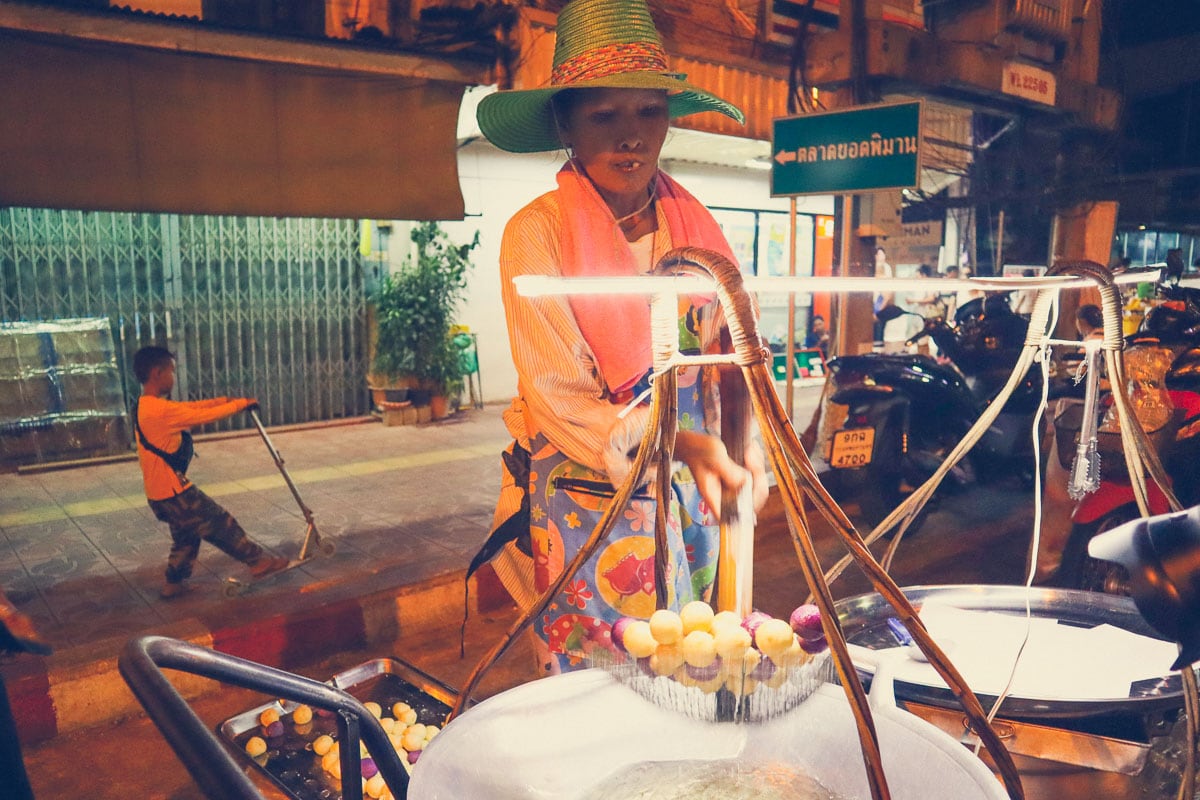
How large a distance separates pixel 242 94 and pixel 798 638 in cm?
426

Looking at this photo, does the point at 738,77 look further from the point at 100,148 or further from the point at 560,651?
the point at 560,651

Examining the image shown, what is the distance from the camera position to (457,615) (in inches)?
180

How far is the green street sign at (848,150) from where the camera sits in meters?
4.72

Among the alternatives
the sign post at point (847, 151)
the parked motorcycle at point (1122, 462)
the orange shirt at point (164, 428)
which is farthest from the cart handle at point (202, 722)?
the sign post at point (847, 151)

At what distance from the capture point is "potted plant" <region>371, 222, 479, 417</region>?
895 centimetres

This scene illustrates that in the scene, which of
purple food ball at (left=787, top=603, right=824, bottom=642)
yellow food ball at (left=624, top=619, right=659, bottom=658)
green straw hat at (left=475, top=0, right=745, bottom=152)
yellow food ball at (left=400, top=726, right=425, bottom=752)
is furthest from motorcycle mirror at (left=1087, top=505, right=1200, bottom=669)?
yellow food ball at (left=400, top=726, right=425, bottom=752)

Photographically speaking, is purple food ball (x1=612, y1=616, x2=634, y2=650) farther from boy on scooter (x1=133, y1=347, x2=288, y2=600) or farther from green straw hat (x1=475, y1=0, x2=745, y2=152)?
boy on scooter (x1=133, y1=347, x2=288, y2=600)

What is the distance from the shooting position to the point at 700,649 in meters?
1.33

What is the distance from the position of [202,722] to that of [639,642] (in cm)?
70

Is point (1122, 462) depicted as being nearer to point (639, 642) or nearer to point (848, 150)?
point (848, 150)

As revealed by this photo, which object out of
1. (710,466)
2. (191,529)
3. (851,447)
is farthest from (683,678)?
(851,447)

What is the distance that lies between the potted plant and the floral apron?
7.24m

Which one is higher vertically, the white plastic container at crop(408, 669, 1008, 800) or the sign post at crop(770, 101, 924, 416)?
the sign post at crop(770, 101, 924, 416)

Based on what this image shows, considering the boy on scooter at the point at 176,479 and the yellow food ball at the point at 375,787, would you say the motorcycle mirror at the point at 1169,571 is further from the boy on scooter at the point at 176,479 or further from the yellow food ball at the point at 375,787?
the boy on scooter at the point at 176,479
